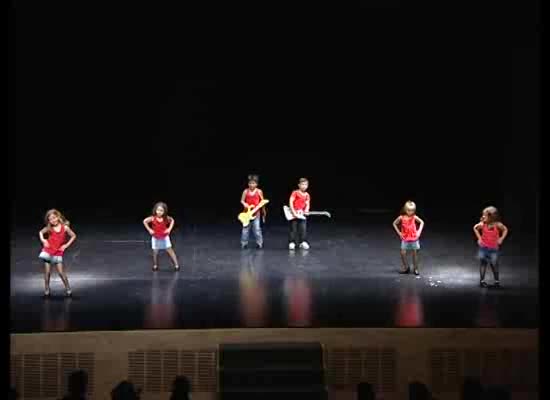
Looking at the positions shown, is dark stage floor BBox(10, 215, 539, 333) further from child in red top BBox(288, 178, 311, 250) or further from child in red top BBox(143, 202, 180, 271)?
child in red top BBox(143, 202, 180, 271)

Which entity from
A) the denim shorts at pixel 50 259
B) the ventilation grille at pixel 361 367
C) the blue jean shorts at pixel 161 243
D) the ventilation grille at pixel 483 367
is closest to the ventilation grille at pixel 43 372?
the denim shorts at pixel 50 259

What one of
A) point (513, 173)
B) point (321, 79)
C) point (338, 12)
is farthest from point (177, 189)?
point (513, 173)

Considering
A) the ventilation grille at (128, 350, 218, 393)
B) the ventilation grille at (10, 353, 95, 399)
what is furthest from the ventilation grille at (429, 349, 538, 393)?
the ventilation grille at (10, 353, 95, 399)

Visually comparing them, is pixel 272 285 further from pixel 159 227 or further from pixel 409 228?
pixel 409 228

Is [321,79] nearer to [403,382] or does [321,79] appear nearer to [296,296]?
[296,296]

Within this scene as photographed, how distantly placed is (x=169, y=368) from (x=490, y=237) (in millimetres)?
3855

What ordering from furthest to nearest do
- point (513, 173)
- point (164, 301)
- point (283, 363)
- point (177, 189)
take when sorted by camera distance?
point (177, 189), point (513, 173), point (164, 301), point (283, 363)

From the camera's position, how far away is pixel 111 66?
49.6ft

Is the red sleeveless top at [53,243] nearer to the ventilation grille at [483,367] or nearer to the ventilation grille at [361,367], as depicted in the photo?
the ventilation grille at [361,367]

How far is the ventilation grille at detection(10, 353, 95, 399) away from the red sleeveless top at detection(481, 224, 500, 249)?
4386 mm

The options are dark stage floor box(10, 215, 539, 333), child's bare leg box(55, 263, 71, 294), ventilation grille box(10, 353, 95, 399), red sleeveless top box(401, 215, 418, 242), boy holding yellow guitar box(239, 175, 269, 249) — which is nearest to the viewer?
ventilation grille box(10, 353, 95, 399)

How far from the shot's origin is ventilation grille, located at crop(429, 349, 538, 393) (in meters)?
7.55

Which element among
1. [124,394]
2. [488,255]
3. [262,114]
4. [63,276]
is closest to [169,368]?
[63,276]

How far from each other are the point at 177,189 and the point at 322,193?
2.67 metres
